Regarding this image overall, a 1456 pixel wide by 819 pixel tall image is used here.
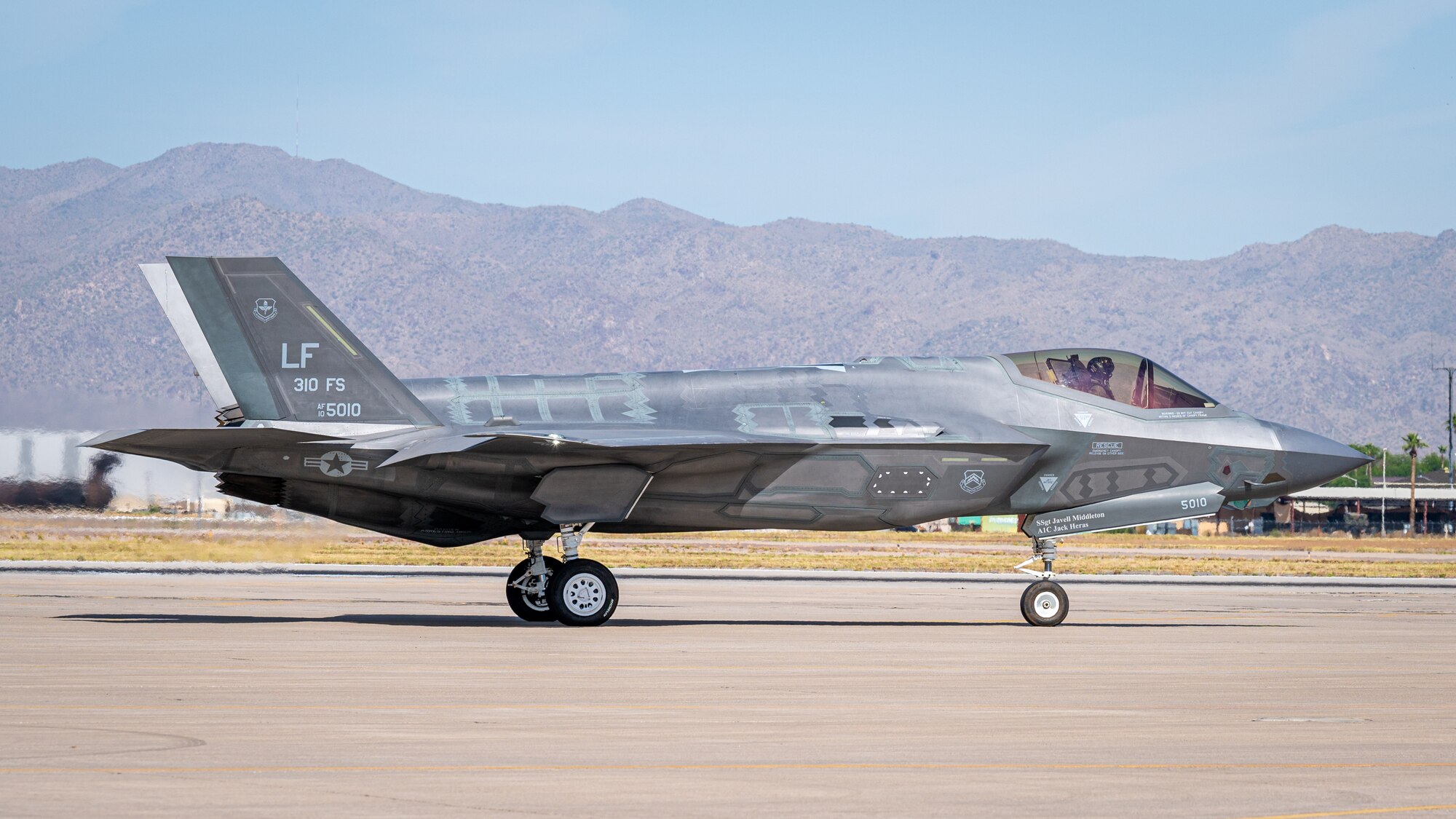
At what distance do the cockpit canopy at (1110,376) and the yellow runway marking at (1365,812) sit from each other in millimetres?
12723

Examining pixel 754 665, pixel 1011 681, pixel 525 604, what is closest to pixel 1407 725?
pixel 1011 681

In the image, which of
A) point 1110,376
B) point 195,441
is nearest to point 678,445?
point 195,441

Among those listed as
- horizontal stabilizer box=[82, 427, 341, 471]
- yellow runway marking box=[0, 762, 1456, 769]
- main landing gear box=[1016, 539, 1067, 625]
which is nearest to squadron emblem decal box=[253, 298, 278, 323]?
horizontal stabilizer box=[82, 427, 341, 471]

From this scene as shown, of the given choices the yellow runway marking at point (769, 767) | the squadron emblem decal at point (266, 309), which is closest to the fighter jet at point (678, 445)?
the squadron emblem decal at point (266, 309)

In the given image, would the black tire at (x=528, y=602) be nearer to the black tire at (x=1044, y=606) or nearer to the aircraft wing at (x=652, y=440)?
the aircraft wing at (x=652, y=440)

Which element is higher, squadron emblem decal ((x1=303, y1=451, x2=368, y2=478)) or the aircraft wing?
the aircraft wing

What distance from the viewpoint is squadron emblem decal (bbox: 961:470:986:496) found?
19125mm

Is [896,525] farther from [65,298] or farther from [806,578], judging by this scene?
[65,298]

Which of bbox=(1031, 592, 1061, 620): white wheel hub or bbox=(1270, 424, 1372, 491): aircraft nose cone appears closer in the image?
bbox=(1031, 592, 1061, 620): white wheel hub

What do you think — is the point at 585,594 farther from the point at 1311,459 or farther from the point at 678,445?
the point at 1311,459

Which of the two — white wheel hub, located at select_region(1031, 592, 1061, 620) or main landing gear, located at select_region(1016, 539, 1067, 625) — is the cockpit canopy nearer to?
main landing gear, located at select_region(1016, 539, 1067, 625)

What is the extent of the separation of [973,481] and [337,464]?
25.4 feet

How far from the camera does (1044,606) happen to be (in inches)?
754

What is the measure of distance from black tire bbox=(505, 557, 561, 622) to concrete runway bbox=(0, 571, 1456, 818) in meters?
0.45
